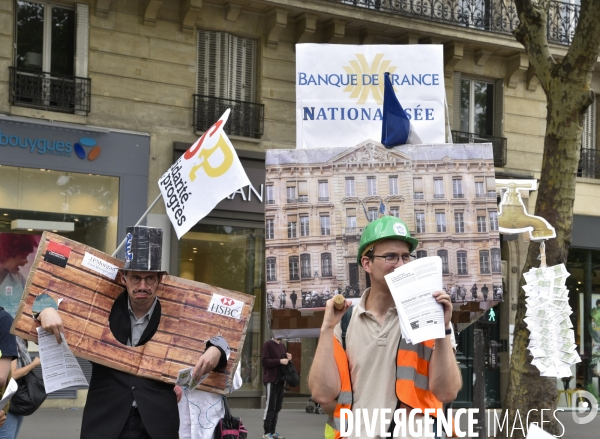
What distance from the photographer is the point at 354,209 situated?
19.4 feet

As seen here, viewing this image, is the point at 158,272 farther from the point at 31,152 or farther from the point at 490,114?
the point at 490,114

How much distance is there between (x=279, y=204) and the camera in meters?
5.98

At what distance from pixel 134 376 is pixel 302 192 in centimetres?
152

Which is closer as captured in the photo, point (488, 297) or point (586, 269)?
point (488, 297)

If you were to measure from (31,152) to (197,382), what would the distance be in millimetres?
12663

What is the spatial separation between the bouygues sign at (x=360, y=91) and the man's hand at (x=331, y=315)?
248 centimetres

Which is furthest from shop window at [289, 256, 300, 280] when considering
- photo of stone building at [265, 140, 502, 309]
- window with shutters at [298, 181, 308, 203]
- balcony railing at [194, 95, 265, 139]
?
balcony railing at [194, 95, 265, 139]

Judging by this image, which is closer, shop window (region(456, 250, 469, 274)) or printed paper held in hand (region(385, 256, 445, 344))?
printed paper held in hand (region(385, 256, 445, 344))

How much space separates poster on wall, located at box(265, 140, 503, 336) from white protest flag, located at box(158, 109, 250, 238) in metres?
0.33

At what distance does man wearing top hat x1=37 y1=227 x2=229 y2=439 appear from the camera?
5129 mm

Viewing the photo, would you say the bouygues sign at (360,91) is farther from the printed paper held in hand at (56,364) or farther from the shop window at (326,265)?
the printed paper held in hand at (56,364)

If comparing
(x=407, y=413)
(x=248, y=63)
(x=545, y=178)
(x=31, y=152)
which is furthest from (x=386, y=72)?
(x=248, y=63)

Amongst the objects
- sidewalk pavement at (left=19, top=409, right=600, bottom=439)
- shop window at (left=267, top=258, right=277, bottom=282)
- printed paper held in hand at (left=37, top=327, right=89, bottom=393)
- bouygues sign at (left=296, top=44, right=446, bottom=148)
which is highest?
bouygues sign at (left=296, top=44, right=446, bottom=148)

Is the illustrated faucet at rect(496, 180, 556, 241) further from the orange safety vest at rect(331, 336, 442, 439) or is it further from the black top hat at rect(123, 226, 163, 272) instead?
the orange safety vest at rect(331, 336, 442, 439)
